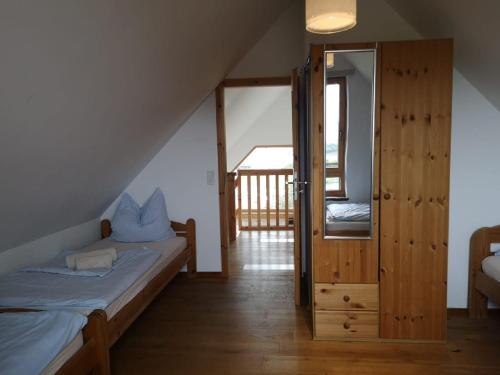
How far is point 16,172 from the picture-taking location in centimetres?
177

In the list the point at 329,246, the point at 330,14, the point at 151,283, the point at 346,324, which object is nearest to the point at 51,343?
the point at 151,283

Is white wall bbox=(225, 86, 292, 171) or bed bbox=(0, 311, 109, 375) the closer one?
bed bbox=(0, 311, 109, 375)

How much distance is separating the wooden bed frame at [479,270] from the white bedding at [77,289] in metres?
2.40

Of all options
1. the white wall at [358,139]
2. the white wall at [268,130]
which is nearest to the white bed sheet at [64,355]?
the white wall at [358,139]

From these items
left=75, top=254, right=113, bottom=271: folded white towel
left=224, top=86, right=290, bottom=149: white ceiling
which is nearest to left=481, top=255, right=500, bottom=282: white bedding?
left=75, top=254, right=113, bottom=271: folded white towel

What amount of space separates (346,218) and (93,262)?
1.77 meters

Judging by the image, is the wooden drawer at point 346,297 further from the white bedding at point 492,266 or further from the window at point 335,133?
the white bedding at point 492,266

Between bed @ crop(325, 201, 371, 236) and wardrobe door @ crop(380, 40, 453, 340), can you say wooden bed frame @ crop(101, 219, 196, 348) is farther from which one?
wardrobe door @ crop(380, 40, 453, 340)

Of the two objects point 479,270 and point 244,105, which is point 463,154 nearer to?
point 479,270

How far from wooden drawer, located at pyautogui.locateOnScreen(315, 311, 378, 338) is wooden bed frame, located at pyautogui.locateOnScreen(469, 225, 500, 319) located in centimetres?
88

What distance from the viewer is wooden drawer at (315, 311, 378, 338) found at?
231 centimetres

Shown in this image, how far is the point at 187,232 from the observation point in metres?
3.55

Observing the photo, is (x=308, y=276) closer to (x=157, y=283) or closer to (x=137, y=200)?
(x=157, y=283)

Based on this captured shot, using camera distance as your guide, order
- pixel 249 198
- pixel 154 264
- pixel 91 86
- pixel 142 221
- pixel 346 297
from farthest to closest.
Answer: pixel 249 198 → pixel 142 221 → pixel 154 264 → pixel 346 297 → pixel 91 86
